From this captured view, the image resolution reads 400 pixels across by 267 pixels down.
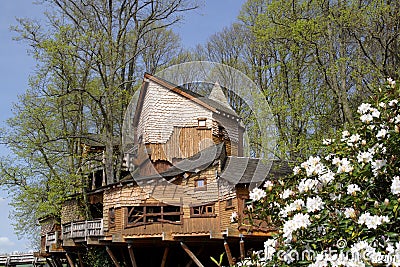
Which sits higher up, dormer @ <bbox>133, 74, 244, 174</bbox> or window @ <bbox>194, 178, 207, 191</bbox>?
dormer @ <bbox>133, 74, 244, 174</bbox>

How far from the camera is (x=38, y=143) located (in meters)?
20.5

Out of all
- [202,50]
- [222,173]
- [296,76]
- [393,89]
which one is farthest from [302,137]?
[202,50]

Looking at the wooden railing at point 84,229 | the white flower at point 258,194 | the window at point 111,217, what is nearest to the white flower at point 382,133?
the white flower at point 258,194

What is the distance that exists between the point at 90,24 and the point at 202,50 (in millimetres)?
9630

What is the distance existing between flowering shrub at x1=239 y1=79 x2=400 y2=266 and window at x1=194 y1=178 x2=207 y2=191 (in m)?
11.8

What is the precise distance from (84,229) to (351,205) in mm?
16291

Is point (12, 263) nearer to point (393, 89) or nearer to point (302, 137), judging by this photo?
point (302, 137)

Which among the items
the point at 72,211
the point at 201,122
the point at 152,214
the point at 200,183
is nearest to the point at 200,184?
the point at 200,183

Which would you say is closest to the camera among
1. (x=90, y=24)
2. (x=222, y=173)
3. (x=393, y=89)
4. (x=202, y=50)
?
(x=393, y=89)

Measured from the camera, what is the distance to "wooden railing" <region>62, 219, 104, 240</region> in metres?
18.0

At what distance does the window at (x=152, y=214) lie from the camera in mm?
16250

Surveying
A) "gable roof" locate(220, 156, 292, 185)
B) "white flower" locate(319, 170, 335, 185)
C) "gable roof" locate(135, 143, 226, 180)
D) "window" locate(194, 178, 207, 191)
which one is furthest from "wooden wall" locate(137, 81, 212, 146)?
"white flower" locate(319, 170, 335, 185)

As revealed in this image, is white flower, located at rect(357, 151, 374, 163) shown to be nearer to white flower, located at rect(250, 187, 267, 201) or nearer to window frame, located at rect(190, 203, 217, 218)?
white flower, located at rect(250, 187, 267, 201)

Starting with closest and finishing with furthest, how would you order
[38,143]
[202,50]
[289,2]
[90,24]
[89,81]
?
[289,2]
[38,143]
[90,24]
[89,81]
[202,50]
